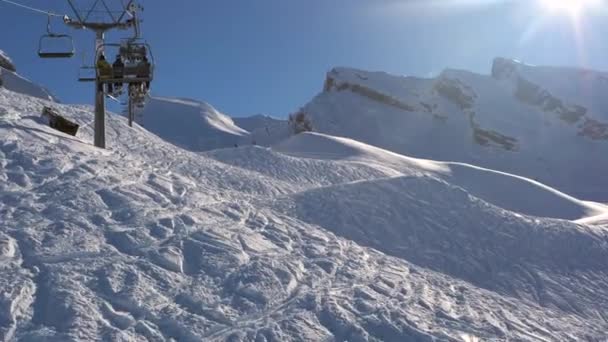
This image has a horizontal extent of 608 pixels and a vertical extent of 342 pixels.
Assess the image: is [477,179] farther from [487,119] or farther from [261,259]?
[487,119]

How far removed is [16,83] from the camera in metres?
79.3

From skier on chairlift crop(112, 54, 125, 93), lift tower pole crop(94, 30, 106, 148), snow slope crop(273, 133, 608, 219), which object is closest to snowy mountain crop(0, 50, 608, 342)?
lift tower pole crop(94, 30, 106, 148)

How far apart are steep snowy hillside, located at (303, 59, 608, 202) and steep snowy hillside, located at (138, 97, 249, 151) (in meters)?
15.2

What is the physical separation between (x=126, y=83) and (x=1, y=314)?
948 cm

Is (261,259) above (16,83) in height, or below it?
above

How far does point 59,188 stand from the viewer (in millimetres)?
10586

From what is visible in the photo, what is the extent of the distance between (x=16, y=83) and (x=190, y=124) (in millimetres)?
26085

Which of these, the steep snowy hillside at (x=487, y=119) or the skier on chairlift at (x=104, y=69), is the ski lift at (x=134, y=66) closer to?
the skier on chairlift at (x=104, y=69)

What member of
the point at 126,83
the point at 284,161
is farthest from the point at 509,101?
the point at 126,83

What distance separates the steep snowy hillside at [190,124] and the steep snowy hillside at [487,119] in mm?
15162

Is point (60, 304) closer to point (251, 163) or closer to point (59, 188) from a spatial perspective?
point (59, 188)

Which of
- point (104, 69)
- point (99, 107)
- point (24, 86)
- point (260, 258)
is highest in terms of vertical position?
point (104, 69)

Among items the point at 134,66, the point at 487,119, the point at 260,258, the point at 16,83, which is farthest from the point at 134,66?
the point at 487,119

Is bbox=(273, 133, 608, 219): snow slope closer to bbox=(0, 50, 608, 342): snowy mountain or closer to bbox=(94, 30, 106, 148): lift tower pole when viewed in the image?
bbox=(0, 50, 608, 342): snowy mountain
